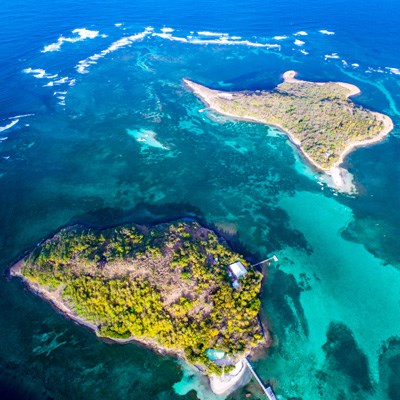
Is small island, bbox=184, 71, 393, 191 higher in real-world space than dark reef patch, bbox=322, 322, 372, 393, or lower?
higher

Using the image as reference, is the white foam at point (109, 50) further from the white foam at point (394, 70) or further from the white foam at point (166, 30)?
the white foam at point (394, 70)

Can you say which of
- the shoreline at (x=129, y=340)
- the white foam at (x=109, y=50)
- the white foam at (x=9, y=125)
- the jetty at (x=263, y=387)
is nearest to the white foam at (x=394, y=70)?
the white foam at (x=109, y=50)

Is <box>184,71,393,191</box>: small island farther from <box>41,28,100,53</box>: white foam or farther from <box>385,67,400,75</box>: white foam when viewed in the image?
<box>41,28,100,53</box>: white foam

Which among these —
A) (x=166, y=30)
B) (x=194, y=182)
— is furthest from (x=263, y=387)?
(x=166, y=30)

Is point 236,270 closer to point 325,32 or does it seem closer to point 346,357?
point 346,357

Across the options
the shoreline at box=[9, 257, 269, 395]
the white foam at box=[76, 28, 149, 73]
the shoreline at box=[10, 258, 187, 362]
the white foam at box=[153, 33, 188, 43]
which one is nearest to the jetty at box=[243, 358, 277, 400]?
the shoreline at box=[9, 257, 269, 395]
